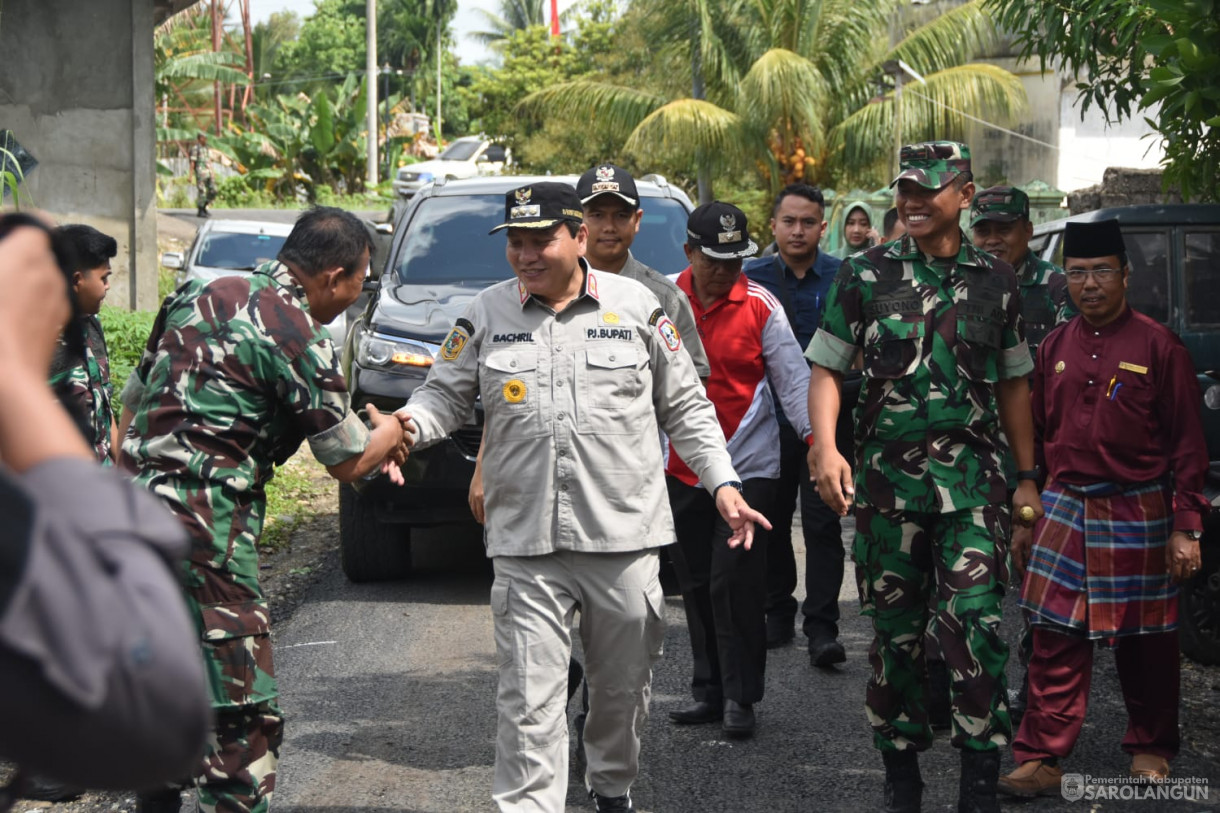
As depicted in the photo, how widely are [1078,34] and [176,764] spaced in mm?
6422

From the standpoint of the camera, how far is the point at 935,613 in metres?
4.65

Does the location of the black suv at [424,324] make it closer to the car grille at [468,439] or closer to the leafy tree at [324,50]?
the car grille at [468,439]

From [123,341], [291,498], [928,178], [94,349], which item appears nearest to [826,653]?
[928,178]

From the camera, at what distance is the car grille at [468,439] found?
760 centimetres

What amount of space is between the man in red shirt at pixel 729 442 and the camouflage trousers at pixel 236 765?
2.35 meters

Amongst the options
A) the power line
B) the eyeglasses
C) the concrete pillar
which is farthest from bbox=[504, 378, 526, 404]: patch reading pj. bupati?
the power line

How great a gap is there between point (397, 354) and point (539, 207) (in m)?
3.48

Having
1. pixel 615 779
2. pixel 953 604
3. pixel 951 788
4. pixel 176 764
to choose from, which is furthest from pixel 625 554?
pixel 176 764

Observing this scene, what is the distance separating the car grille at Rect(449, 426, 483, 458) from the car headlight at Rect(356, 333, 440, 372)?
388 millimetres

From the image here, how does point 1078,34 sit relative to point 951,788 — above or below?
above

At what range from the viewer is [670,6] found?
26.2 m

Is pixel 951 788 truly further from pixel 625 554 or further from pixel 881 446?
pixel 625 554

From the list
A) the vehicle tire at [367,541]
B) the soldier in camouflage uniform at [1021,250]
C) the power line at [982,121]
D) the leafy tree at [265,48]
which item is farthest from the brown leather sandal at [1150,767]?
the leafy tree at [265,48]

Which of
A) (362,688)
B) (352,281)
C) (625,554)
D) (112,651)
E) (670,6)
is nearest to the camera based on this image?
(112,651)
